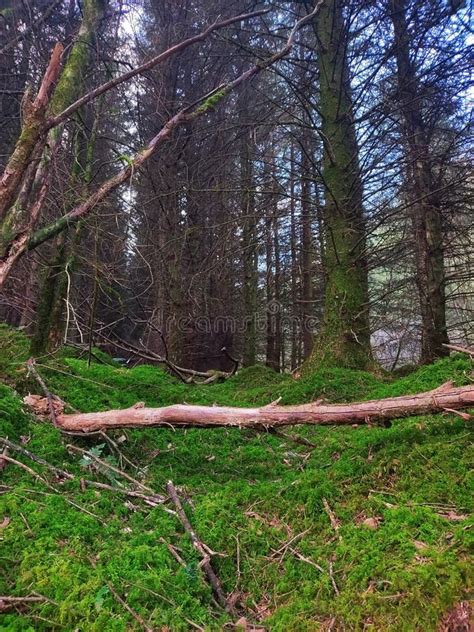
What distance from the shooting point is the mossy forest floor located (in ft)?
4.94

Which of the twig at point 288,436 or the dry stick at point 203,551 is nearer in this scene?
the dry stick at point 203,551

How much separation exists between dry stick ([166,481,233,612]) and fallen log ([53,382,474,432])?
2.01 ft

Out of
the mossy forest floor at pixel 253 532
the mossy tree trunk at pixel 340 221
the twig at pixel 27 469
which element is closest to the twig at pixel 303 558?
the mossy forest floor at pixel 253 532

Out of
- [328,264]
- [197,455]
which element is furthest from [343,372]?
[197,455]

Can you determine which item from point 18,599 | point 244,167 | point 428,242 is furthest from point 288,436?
point 244,167

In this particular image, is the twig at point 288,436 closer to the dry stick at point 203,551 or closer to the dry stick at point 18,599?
the dry stick at point 203,551

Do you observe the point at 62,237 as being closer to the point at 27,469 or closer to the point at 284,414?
the point at 27,469

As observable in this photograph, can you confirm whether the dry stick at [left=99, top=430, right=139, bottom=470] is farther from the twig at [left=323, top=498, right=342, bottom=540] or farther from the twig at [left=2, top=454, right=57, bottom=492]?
the twig at [left=323, top=498, right=342, bottom=540]

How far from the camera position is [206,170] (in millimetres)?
9820

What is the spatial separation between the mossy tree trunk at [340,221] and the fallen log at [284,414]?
279 cm

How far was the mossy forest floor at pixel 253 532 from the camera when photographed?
1506mm

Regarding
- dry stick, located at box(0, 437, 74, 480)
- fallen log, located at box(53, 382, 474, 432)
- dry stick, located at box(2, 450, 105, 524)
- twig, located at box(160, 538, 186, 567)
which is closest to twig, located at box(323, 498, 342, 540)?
fallen log, located at box(53, 382, 474, 432)

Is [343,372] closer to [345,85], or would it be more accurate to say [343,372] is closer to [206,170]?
[345,85]

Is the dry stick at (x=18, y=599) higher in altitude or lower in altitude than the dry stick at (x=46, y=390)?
lower
